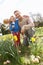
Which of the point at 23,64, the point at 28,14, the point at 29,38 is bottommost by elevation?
the point at 23,64

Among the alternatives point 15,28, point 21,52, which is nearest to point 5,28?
point 15,28

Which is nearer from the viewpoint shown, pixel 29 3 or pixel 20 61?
pixel 20 61

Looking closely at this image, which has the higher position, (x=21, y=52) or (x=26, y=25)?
(x=26, y=25)

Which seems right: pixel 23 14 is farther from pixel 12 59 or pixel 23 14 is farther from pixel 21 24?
pixel 12 59

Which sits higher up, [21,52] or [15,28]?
[15,28]

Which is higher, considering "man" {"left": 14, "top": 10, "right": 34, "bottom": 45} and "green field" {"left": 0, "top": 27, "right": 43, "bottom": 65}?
"man" {"left": 14, "top": 10, "right": 34, "bottom": 45}

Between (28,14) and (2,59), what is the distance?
285 mm

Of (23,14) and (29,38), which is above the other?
(23,14)

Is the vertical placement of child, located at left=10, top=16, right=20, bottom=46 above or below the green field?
above

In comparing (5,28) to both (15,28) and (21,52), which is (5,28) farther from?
(21,52)

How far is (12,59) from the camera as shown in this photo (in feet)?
2.88

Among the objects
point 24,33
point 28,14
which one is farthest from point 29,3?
point 24,33

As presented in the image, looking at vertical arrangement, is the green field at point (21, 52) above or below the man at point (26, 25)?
below

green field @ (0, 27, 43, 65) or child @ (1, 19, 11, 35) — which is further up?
child @ (1, 19, 11, 35)
